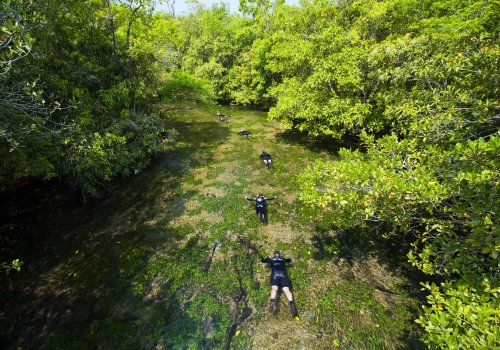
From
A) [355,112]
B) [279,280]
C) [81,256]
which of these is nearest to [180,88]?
[355,112]

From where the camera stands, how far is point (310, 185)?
8.05 metres

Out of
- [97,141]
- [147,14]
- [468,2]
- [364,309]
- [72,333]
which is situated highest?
[468,2]

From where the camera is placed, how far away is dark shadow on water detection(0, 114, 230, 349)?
318 inches

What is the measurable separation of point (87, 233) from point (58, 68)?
362 inches

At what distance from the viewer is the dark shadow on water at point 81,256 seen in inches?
318

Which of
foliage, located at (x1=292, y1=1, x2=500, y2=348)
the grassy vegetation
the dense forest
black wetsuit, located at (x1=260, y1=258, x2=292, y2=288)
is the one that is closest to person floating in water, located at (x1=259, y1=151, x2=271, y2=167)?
the grassy vegetation

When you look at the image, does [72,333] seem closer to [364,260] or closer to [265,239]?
[265,239]

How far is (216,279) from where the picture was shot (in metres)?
Answer: 9.78

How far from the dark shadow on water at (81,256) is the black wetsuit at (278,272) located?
10.3 feet

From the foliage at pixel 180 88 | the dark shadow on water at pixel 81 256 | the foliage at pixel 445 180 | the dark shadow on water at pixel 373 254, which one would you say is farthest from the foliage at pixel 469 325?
the foliage at pixel 180 88

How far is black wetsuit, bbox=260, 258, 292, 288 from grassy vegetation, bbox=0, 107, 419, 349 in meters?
0.51

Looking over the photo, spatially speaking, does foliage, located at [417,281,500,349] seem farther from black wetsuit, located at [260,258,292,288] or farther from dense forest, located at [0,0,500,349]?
black wetsuit, located at [260,258,292,288]

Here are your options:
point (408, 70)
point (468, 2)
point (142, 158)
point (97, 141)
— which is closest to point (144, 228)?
point (97, 141)

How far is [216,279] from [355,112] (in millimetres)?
14404
